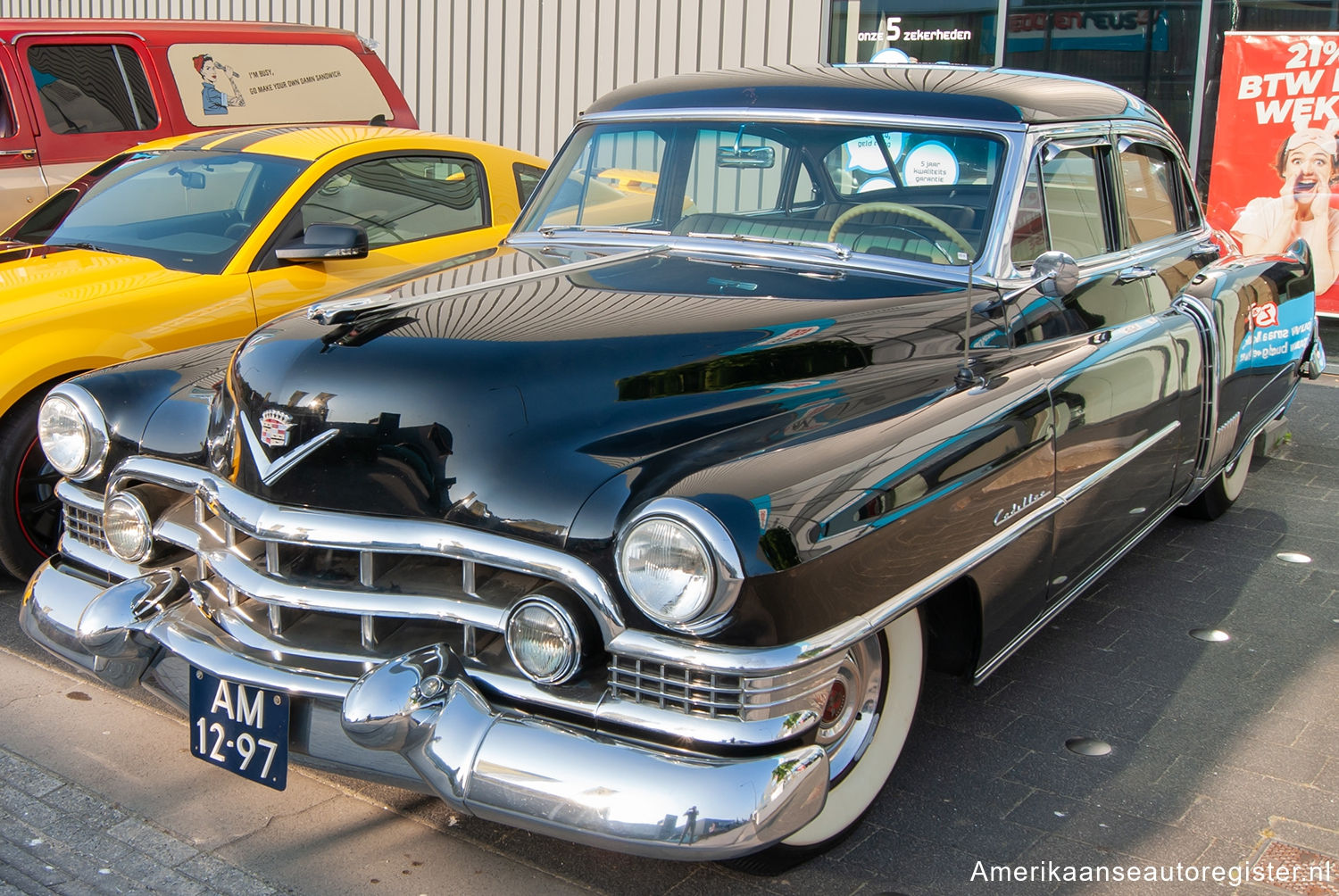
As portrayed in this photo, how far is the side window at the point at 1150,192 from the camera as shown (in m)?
4.28

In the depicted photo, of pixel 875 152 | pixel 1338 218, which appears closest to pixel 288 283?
pixel 875 152

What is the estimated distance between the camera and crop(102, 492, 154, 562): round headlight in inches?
121

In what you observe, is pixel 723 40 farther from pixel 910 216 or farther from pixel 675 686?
pixel 675 686

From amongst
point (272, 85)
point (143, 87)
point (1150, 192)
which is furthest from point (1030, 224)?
point (143, 87)

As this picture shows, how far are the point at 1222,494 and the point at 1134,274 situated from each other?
5.30 ft

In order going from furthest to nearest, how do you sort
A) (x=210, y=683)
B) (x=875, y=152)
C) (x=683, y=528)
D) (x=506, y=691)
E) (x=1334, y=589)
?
(x=1334, y=589) < (x=875, y=152) < (x=210, y=683) < (x=506, y=691) < (x=683, y=528)

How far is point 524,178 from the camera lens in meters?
6.27

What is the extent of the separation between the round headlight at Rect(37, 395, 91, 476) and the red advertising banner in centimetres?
734

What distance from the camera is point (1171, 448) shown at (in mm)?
4016

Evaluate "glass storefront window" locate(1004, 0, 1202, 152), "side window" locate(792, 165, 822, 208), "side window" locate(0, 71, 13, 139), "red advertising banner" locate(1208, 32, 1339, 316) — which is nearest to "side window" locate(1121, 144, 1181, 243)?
"side window" locate(792, 165, 822, 208)

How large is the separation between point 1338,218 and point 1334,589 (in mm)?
4312

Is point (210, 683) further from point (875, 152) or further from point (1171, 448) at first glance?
point (1171, 448)

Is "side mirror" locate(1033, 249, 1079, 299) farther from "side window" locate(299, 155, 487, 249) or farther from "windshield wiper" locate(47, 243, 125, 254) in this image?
"windshield wiper" locate(47, 243, 125, 254)

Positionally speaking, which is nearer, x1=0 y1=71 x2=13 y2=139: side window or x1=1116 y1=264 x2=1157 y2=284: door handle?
x1=1116 y1=264 x2=1157 y2=284: door handle
